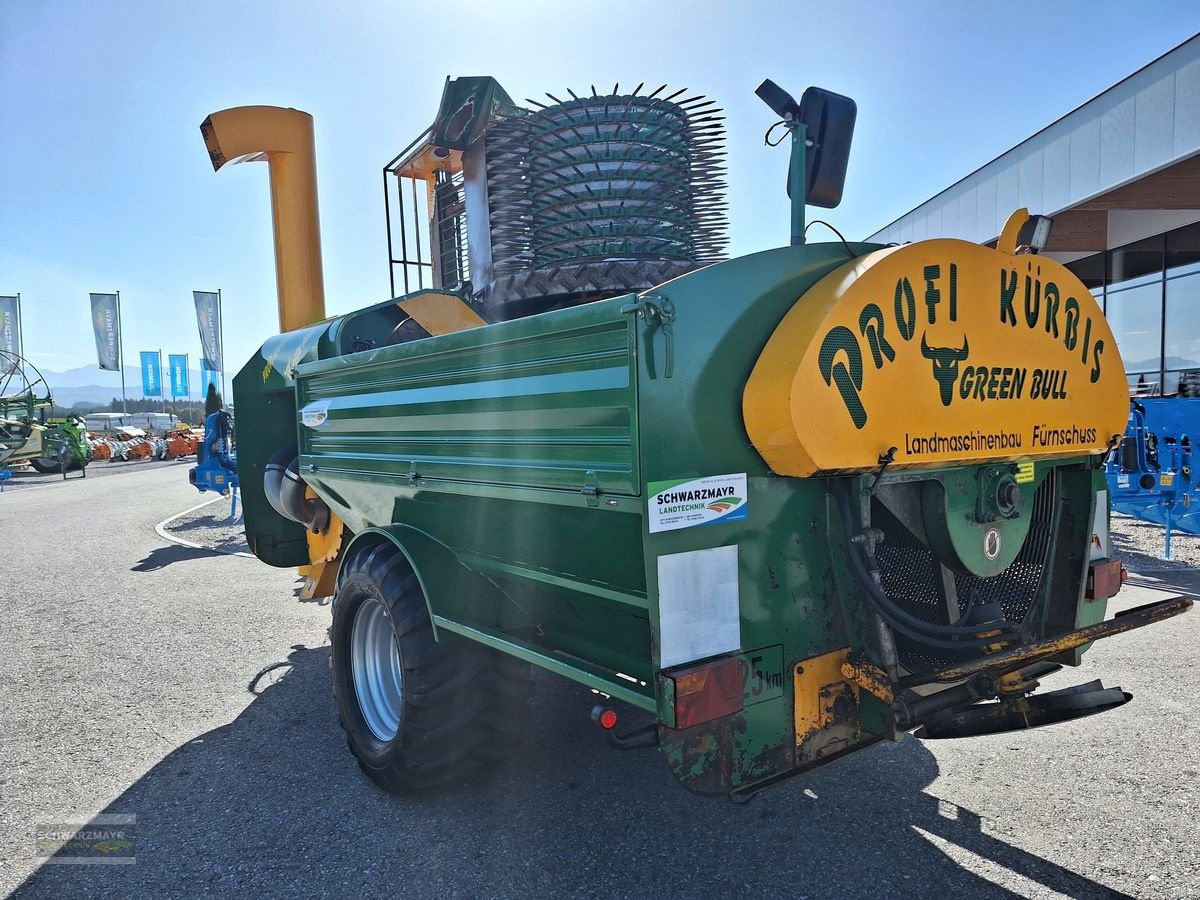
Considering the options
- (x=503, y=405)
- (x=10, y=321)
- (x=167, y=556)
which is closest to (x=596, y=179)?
(x=503, y=405)

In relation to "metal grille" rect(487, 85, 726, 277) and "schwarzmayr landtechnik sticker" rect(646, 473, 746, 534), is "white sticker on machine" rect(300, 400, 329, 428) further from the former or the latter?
"schwarzmayr landtechnik sticker" rect(646, 473, 746, 534)

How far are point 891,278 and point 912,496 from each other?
30.2 inches

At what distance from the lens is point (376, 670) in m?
3.64

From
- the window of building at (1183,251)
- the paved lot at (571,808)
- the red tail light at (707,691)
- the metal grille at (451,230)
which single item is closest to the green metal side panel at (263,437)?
the paved lot at (571,808)

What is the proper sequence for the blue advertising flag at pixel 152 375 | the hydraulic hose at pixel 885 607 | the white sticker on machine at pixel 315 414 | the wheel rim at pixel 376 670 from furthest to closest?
the blue advertising flag at pixel 152 375 < the white sticker on machine at pixel 315 414 < the wheel rim at pixel 376 670 < the hydraulic hose at pixel 885 607

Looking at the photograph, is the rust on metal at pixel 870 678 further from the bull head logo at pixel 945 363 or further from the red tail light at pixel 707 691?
the bull head logo at pixel 945 363

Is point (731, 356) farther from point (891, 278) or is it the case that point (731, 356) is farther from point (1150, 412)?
point (1150, 412)

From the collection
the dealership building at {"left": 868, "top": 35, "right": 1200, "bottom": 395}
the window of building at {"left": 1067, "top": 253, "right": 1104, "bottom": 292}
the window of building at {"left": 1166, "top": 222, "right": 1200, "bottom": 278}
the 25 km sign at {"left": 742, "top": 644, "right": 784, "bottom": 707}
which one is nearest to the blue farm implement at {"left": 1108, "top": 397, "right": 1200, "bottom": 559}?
the dealership building at {"left": 868, "top": 35, "right": 1200, "bottom": 395}

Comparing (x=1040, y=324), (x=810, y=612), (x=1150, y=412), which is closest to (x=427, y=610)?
(x=810, y=612)

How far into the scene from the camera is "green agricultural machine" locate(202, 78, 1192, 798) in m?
2.29

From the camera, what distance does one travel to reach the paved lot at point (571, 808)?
2723mm

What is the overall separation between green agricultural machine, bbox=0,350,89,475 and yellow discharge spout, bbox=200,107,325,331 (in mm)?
21306

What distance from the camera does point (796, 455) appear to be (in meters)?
2.30

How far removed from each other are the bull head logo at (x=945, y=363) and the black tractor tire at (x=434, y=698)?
1.89 metres
